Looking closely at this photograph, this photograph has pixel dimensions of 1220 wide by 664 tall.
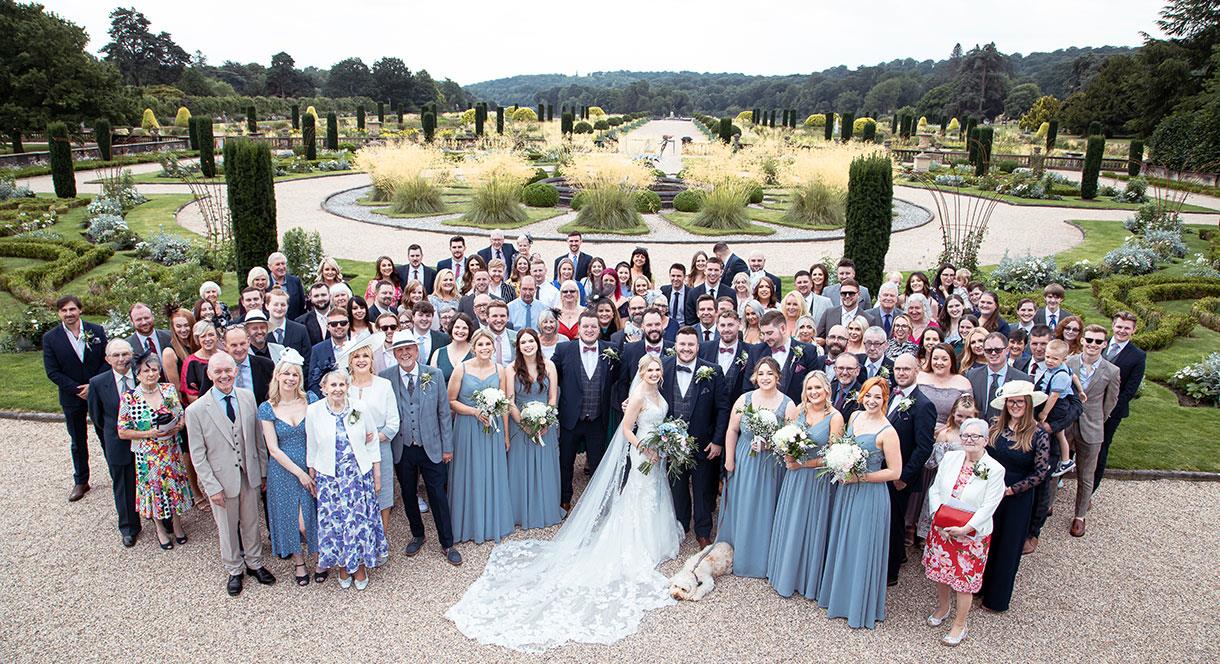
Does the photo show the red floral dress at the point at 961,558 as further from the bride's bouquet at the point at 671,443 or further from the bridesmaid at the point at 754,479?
the bride's bouquet at the point at 671,443

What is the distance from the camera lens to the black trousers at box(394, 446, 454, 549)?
562 cm

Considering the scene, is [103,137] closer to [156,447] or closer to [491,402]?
[156,447]

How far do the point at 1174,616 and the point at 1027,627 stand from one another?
111 centimetres

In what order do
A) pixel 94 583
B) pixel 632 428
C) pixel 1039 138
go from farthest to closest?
1. pixel 1039 138
2. pixel 632 428
3. pixel 94 583

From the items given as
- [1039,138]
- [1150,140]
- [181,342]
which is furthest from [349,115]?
[181,342]

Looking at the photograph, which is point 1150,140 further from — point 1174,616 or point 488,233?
point 1174,616

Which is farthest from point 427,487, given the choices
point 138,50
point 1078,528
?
point 138,50

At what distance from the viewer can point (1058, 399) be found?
560 centimetres

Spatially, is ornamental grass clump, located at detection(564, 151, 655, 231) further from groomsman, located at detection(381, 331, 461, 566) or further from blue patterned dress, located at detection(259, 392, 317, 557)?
blue patterned dress, located at detection(259, 392, 317, 557)

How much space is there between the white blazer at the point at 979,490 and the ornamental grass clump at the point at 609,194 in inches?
566

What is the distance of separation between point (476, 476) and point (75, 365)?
145 inches

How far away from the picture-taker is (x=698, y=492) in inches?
234

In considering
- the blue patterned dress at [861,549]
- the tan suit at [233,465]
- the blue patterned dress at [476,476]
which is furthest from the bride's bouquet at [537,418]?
the blue patterned dress at [861,549]

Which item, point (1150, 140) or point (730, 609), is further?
point (1150, 140)
